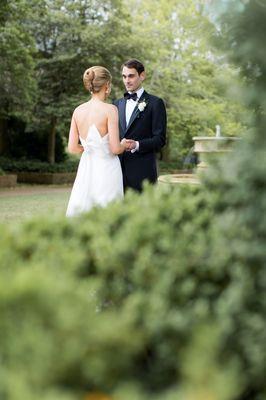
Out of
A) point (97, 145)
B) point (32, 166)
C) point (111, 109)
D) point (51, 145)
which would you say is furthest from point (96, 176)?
point (51, 145)

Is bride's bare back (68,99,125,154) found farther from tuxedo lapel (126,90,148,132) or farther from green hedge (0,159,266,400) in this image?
green hedge (0,159,266,400)

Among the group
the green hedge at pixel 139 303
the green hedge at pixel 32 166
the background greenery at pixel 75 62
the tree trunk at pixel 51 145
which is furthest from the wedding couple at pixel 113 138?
the tree trunk at pixel 51 145

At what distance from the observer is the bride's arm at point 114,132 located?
6414 millimetres

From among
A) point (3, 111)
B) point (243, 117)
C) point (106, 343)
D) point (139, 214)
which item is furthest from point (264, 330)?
point (3, 111)

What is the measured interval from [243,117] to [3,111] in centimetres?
2476

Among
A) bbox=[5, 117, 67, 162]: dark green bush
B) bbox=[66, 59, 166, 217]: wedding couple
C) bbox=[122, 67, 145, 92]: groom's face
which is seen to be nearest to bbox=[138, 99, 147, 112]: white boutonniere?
bbox=[66, 59, 166, 217]: wedding couple

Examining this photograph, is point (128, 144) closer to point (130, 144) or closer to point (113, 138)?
point (130, 144)

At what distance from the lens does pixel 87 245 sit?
2832 mm

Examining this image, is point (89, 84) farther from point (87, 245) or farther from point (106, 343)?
point (106, 343)

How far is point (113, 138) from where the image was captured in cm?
641

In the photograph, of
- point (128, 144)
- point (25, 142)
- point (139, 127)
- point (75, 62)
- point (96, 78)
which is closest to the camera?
point (96, 78)

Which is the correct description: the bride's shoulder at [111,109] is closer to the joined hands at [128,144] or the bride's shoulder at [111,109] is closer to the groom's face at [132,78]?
the joined hands at [128,144]

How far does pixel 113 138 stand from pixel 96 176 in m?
0.47

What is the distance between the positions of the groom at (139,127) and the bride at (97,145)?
0.24 meters
